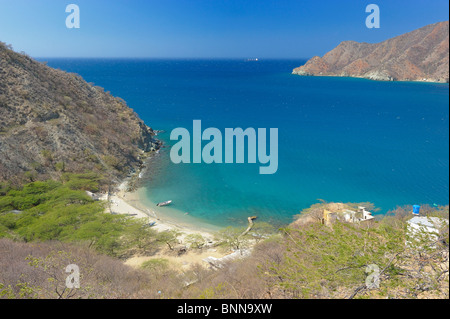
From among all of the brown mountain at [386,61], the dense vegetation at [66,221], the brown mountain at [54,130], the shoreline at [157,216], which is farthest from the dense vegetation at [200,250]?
the brown mountain at [386,61]

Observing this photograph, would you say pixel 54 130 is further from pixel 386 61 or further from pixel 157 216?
pixel 386 61

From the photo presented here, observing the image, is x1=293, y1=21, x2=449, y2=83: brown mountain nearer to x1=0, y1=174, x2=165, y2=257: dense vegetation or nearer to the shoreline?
the shoreline

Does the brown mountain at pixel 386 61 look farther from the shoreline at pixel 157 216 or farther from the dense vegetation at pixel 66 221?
the dense vegetation at pixel 66 221

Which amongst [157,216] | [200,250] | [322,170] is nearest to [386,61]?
[322,170]

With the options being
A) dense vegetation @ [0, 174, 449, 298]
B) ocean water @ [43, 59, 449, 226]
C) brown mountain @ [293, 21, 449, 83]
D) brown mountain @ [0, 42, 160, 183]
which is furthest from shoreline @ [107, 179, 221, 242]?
brown mountain @ [293, 21, 449, 83]
